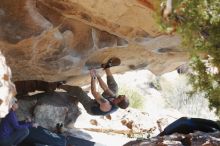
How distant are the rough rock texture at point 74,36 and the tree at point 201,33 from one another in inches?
96.9

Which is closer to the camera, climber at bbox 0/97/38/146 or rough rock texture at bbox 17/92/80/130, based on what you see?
climber at bbox 0/97/38/146

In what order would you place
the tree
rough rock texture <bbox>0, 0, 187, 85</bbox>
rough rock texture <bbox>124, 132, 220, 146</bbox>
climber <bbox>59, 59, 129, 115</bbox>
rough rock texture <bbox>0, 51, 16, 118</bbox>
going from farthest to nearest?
climber <bbox>59, 59, 129, 115</bbox> < rough rock texture <bbox>0, 0, 187, 85</bbox> < rough rock texture <bbox>124, 132, 220, 146</bbox> < rough rock texture <bbox>0, 51, 16, 118</bbox> < the tree

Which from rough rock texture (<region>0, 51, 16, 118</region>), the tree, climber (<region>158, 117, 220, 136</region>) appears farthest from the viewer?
climber (<region>158, 117, 220, 136</region>)

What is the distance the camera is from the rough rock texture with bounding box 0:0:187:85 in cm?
823

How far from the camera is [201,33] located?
5297mm

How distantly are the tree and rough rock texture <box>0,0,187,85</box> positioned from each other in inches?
96.9

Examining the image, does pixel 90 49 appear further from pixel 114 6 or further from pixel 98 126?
pixel 98 126

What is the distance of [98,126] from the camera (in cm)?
1255

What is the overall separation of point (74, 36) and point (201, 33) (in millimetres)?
4454

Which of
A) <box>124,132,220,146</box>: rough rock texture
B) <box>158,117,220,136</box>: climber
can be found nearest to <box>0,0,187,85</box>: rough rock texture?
<box>158,117,220,136</box>: climber

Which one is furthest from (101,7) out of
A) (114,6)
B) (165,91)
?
(165,91)

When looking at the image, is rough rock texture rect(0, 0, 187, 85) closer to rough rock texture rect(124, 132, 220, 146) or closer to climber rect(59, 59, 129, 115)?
climber rect(59, 59, 129, 115)

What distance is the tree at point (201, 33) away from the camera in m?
5.11

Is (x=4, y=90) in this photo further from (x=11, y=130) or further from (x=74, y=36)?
(x=74, y=36)
